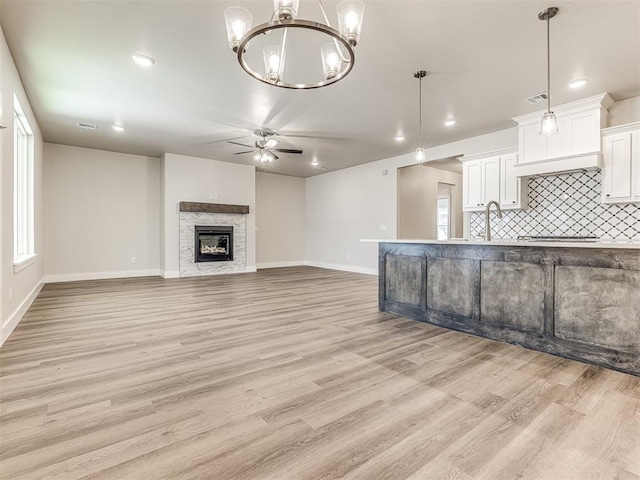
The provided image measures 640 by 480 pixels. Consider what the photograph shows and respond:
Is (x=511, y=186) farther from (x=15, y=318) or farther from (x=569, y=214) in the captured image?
(x=15, y=318)

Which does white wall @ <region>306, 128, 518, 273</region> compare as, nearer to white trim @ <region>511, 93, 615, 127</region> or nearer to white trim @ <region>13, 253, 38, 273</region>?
white trim @ <region>511, 93, 615, 127</region>

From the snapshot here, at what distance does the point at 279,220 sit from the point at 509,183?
20.9 feet

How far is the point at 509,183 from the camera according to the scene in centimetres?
506

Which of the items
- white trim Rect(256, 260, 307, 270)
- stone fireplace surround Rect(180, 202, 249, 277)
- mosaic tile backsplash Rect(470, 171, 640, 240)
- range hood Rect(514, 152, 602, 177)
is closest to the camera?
range hood Rect(514, 152, 602, 177)

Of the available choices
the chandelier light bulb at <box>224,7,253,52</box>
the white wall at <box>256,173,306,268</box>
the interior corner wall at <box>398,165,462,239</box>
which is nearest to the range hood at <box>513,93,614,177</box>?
the interior corner wall at <box>398,165,462,239</box>

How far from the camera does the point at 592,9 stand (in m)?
2.57

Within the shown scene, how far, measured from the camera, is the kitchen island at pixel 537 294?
2412mm

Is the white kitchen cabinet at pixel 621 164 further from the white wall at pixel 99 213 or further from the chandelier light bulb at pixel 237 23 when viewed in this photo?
the white wall at pixel 99 213

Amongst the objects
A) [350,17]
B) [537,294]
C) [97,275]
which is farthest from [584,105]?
[97,275]

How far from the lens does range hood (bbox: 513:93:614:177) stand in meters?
4.05

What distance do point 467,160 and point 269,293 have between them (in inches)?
165

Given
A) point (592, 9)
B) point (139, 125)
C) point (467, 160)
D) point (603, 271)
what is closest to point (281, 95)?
point (139, 125)

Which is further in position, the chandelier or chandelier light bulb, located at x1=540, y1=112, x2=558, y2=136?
chandelier light bulb, located at x1=540, y1=112, x2=558, y2=136

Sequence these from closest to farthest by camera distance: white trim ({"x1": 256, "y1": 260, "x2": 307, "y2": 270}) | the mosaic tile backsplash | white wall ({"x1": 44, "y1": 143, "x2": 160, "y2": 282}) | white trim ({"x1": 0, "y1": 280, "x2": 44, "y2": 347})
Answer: white trim ({"x1": 0, "y1": 280, "x2": 44, "y2": 347}), the mosaic tile backsplash, white wall ({"x1": 44, "y1": 143, "x2": 160, "y2": 282}), white trim ({"x1": 256, "y1": 260, "x2": 307, "y2": 270})
